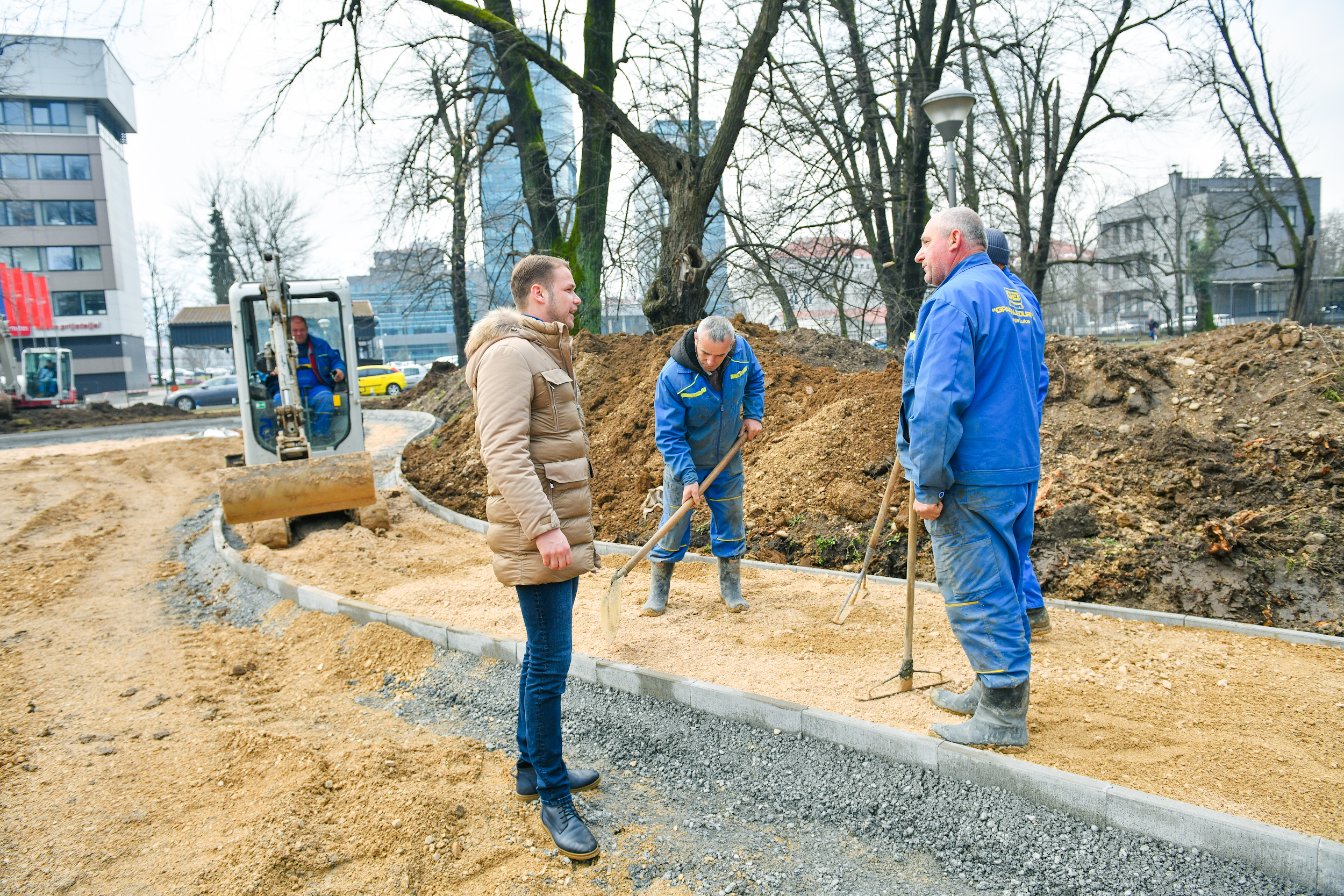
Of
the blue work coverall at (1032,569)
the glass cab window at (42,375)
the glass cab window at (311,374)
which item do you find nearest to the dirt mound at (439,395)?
the glass cab window at (311,374)

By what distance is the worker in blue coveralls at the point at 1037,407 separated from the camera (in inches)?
139

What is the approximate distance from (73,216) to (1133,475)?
6057cm

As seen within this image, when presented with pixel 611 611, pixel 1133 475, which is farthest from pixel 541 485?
pixel 1133 475

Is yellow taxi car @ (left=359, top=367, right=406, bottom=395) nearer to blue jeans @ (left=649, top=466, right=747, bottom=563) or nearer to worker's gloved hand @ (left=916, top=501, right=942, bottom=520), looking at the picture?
blue jeans @ (left=649, top=466, right=747, bottom=563)

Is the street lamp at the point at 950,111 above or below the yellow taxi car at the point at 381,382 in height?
above

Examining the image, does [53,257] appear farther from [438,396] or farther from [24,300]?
[438,396]

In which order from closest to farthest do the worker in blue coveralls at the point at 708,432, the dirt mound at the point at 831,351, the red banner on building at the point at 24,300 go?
the worker in blue coveralls at the point at 708,432
the dirt mound at the point at 831,351
the red banner on building at the point at 24,300

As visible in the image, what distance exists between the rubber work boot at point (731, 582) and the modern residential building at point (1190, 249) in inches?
601

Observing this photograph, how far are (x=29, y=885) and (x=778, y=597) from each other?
4039 mm

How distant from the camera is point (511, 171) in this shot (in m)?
14.8

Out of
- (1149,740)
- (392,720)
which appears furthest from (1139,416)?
(392,720)

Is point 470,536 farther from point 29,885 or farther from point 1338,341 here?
point 1338,341

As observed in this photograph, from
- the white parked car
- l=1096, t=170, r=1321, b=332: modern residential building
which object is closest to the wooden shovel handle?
l=1096, t=170, r=1321, b=332: modern residential building

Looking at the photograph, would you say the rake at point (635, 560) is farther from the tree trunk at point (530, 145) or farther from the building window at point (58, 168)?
the building window at point (58, 168)
